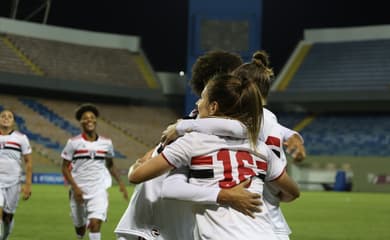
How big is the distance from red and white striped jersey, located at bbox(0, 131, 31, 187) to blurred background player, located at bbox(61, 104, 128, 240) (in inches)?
28.0

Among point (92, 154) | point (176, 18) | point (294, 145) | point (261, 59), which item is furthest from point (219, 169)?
point (176, 18)

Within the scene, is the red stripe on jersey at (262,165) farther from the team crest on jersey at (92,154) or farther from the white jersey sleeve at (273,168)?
the team crest on jersey at (92,154)

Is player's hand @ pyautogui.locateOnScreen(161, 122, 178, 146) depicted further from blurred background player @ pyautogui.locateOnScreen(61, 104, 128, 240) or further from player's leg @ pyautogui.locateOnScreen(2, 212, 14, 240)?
player's leg @ pyautogui.locateOnScreen(2, 212, 14, 240)

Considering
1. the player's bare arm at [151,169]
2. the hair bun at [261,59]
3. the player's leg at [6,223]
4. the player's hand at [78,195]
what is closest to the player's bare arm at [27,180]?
the player's leg at [6,223]

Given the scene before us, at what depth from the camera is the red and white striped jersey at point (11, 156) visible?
10984 mm

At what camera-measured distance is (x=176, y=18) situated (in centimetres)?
5384

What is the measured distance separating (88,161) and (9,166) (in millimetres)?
1111

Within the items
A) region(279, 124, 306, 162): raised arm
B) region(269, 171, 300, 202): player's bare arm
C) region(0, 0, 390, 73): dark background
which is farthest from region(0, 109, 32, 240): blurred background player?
region(0, 0, 390, 73): dark background

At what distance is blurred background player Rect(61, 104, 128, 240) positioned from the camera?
1062 centimetres

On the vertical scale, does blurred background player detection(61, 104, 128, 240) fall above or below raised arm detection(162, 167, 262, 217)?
below

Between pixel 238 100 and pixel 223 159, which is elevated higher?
pixel 238 100

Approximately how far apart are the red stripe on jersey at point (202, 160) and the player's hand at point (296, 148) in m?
1.02

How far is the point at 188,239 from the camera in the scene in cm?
434

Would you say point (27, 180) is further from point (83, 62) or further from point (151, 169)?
point (83, 62)
